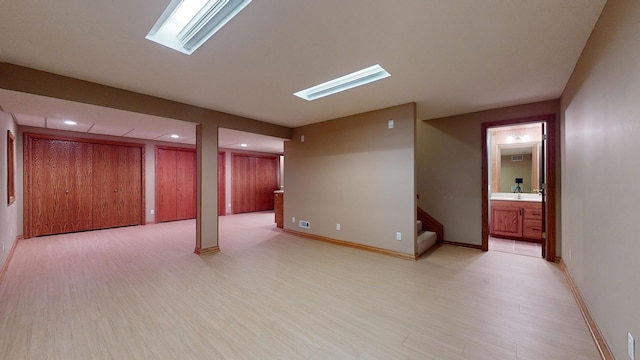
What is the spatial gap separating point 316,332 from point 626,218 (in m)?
2.08

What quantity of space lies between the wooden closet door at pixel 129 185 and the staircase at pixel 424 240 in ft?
21.7

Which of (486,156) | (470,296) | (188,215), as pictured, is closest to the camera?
(470,296)

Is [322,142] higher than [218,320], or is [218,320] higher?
[322,142]

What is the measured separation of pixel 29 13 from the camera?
1.67 meters

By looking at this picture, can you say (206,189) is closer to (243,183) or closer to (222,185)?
(222,185)

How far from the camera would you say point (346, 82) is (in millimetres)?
3150

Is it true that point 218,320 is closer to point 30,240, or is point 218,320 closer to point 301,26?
point 301,26

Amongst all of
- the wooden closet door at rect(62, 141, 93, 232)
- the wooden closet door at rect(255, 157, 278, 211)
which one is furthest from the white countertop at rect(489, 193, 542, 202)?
the wooden closet door at rect(62, 141, 93, 232)

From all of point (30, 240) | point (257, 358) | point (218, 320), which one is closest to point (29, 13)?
point (218, 320)

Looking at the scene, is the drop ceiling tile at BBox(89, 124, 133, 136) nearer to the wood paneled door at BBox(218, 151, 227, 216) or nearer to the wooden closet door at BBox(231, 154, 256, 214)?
the wood paneled door at BBox(218, 151, 227, 216)

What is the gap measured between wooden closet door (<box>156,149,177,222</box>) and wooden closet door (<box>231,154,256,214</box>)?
6.17ft

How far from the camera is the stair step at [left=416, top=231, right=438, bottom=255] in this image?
3.85 meters

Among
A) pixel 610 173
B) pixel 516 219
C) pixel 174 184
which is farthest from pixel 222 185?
pixel 610 173

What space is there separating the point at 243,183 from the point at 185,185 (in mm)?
1966
